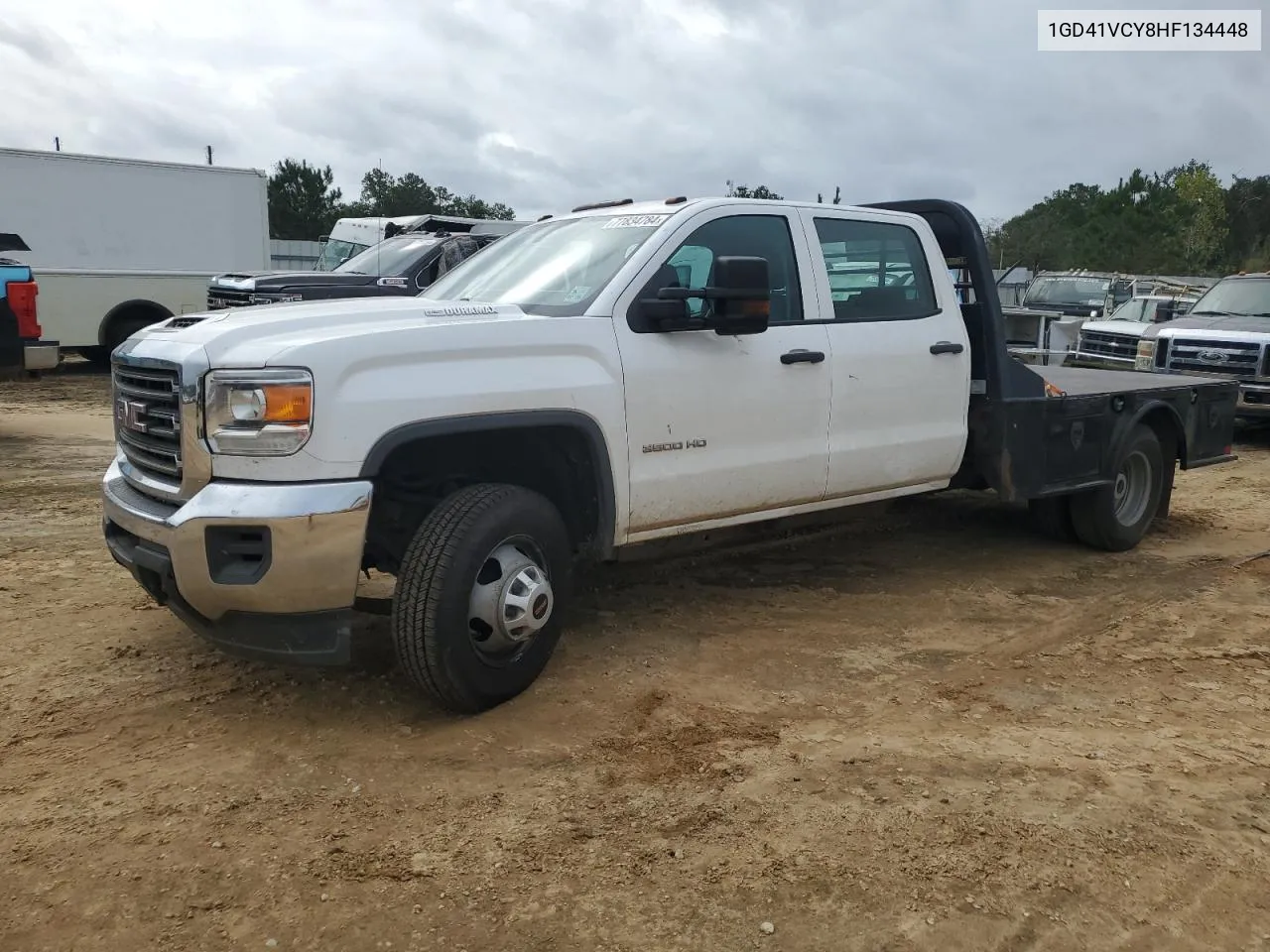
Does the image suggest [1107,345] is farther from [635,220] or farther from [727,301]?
[727,301]

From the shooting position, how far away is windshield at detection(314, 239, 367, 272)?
15.9 metres

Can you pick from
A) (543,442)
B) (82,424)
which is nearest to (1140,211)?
(82,424)

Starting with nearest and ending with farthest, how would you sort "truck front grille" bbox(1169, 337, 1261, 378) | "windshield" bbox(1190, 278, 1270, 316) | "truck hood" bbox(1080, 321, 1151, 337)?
"truck front grille" bbox(1169, 337, 1261, 378), "windshield" bbox(1190, 278, 1270, 316), "truck hood" bbox(1080, 321, 1151, 337)

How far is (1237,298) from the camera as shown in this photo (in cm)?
1335

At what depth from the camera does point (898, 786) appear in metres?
3.48

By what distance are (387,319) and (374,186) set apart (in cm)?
7705

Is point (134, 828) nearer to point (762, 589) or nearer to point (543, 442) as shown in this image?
point (543, 442)

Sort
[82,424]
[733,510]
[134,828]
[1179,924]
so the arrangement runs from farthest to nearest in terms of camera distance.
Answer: [82,424]
[733,510]
[134,828]
[1179,924]

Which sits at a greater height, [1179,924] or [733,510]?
[733,510]

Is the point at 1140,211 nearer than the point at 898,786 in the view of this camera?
No

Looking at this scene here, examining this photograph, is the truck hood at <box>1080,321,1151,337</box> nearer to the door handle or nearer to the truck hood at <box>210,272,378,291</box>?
the truck hood at <box>210,272,378,291</box>

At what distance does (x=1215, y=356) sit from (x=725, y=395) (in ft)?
32.2

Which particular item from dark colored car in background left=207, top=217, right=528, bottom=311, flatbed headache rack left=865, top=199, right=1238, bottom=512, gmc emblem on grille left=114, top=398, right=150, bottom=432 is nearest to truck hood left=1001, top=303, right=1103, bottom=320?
dark colored car in background left=207, top=217, right=528, bottom=311

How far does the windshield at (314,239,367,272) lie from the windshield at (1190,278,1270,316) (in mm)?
11272
